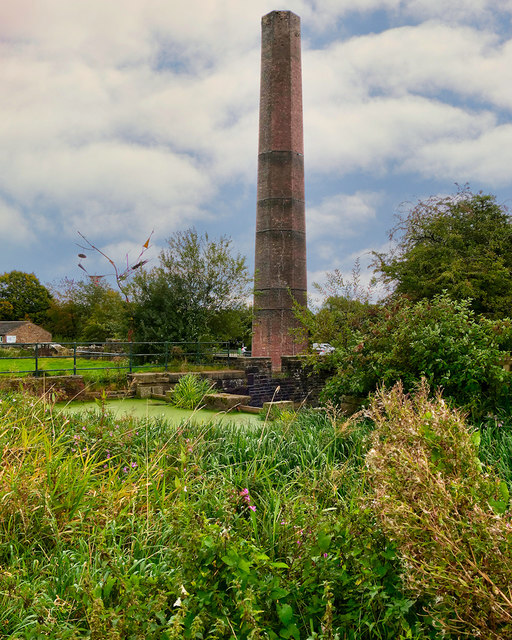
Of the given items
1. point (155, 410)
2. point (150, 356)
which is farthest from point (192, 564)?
point (150, 356)

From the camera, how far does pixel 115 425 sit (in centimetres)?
567

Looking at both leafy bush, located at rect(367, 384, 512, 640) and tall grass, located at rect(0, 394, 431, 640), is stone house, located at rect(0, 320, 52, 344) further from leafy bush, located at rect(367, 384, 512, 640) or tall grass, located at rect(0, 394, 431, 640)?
leafy bush, located at rect(367, 384, 512, 640)

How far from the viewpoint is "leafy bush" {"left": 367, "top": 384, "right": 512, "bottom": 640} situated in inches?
77.6

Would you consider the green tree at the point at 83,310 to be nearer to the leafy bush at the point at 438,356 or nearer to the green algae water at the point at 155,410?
the green algae water at the point at 155,410

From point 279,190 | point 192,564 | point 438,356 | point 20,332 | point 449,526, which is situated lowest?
point 192,564

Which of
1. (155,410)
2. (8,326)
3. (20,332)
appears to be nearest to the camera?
(155,410)

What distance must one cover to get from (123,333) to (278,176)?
24.4ft

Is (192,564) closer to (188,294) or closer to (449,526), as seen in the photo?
(449,526)

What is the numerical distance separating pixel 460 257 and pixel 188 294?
8.31 m

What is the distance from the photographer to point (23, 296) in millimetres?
48625

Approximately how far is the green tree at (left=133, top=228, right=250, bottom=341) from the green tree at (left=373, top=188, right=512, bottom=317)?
16.3ft

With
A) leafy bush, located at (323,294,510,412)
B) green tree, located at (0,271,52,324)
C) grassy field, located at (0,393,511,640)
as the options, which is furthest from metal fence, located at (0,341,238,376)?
green tree, located at (0,271,52,324)

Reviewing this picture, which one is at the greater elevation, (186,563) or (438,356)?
(438,356)

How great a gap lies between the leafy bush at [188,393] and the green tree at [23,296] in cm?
4036
